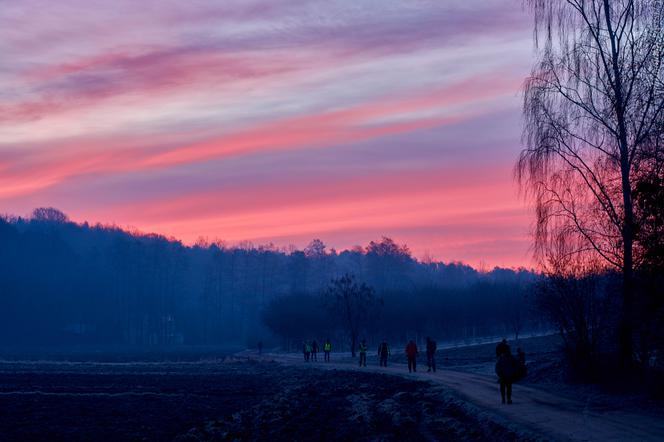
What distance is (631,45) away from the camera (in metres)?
30.3

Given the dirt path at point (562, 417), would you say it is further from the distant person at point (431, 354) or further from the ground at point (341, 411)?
the distant person at point (431, 354)

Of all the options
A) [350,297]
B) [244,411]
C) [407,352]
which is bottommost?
[244,411]

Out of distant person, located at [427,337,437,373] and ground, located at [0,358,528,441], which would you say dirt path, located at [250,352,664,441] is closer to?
ground, located at [0,358,528,441]

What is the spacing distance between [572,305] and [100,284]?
164 m

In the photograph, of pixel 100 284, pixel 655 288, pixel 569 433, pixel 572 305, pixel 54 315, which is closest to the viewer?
pixel 569 433

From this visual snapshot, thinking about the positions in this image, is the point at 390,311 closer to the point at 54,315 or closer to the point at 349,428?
the point at 54,315

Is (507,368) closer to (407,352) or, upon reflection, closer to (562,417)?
(562,417)

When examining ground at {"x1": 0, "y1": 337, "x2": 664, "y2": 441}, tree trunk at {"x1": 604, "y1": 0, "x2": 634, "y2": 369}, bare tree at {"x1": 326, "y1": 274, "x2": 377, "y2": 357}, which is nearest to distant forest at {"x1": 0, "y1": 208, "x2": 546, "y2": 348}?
bare tree at {"x1": 326, "y1": 274, "x2": 377, "y2": 357}

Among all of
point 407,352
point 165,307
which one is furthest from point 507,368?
point 165,307

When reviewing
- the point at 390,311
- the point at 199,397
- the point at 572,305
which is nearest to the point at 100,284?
the point at 390,311

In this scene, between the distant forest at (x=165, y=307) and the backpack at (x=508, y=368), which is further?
the distant forest at (x=165, y=307)

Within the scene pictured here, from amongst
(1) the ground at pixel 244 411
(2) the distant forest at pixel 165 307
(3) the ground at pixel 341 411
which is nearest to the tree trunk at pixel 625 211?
(3) the ground at pixel 341 411

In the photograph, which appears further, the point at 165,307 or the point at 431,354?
the point at 165,307

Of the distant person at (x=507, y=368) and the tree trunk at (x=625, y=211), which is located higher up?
the tree trunk at (x=625, y=211)
